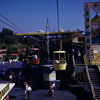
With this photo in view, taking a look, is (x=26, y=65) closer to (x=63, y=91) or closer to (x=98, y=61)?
(x=63, y=91)

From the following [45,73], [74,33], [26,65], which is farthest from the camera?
[74,33]

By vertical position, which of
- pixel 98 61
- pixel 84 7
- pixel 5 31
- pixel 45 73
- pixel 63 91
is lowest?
pixel 63 91

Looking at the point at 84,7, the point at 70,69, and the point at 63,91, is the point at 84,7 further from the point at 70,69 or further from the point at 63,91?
the point at 63,91

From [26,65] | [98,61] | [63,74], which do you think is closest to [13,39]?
[26,65]

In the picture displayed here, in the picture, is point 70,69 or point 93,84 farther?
point 70,69

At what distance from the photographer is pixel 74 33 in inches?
1624

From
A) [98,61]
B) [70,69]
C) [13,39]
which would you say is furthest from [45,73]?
[13,39]

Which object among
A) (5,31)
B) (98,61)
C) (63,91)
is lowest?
(63,91)

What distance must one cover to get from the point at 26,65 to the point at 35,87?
27.0 feet

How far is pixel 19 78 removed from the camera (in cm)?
2405

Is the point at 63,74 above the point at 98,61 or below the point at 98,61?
below

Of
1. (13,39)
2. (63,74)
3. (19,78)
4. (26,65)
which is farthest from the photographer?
(13,39)

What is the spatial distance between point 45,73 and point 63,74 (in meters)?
4.28

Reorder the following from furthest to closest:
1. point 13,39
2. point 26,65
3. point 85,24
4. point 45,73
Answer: point 13,39, point 26,65, point 45,73, point 85,24
